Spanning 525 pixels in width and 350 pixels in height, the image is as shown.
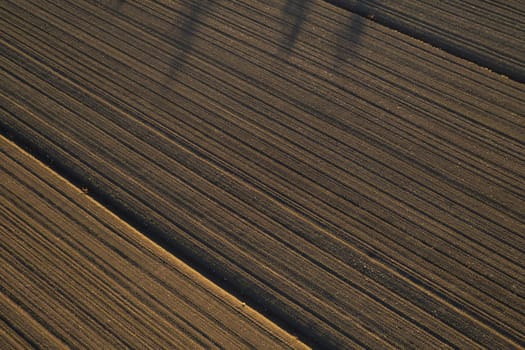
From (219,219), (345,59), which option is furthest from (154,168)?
(345,59)

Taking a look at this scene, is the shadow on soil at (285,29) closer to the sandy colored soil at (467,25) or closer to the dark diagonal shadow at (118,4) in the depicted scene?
the sandy colored soil at (467,25)

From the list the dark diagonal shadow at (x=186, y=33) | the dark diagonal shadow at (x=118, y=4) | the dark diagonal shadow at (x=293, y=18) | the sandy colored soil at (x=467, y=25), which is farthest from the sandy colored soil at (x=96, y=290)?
the sandy colored soil at (x=467, y=25)

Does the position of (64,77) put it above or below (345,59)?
below

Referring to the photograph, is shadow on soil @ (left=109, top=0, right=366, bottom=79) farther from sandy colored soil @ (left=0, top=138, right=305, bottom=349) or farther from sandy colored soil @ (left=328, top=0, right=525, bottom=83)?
sandy colored soil @ (left=0, top=138, right=305, bottom=349)

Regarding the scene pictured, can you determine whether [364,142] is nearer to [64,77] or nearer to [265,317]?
[265,317]

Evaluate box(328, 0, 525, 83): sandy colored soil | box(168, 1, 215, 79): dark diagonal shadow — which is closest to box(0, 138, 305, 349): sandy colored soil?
box(168, 1, 215, 79): dark diagonal shadow

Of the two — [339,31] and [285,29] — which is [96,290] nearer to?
[285,29]

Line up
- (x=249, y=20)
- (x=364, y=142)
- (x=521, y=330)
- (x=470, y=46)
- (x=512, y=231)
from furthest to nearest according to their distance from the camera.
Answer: (x=249, y=20) → (x=470, y=46) → (x=364, y=142) → (x=512, y=231) → (x=521, y=330)

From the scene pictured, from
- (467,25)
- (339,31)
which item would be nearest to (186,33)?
(339,31)

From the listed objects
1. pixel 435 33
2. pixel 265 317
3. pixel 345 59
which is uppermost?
pixel 435 33

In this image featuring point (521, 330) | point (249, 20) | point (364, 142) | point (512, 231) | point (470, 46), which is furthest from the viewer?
point (249, 20)
